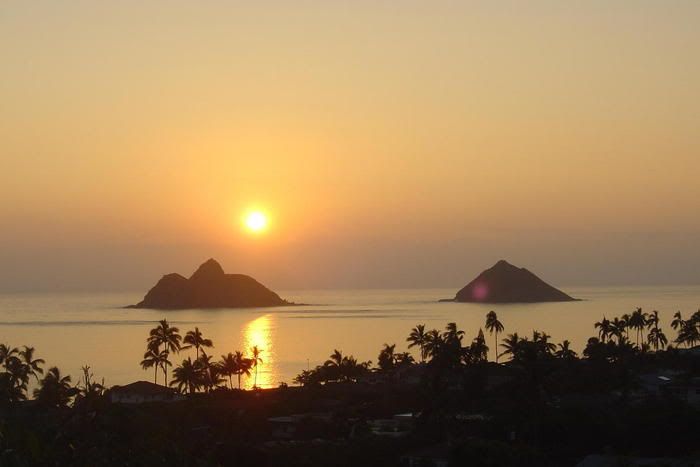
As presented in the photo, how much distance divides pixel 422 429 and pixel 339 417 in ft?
24.1

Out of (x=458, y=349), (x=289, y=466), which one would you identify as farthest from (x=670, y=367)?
(x=289, y=466)

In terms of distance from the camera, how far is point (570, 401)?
6838 cm

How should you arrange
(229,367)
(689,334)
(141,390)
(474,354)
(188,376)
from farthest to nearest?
(689,334) → (229,367) → (474,354) → (141,390) → (188,376)

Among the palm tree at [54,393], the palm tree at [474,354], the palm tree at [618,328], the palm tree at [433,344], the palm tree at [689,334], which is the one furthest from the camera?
the palm tree at [618,328]

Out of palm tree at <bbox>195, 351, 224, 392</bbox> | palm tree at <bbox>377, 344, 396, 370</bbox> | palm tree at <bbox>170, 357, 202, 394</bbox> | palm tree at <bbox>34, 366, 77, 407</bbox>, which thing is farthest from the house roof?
palm tree at <bbox>377, 344, 396, 370</bbox>

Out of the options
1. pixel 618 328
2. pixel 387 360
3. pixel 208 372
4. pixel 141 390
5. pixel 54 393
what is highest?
pixel 618 328

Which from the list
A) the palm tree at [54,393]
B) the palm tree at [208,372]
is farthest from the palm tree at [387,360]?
the palm tree at [54,393]

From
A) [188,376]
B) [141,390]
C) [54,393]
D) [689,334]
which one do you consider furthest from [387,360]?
[54,393]

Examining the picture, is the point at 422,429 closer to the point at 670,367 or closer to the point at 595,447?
the point at 595,447

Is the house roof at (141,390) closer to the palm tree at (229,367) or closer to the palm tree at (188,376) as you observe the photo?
the palm tree at (188,376)

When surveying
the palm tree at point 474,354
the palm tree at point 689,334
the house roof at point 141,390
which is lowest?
the house roof at point 141,390

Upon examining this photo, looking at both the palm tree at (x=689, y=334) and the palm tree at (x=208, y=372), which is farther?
the palm tree at (x=689, y=334)

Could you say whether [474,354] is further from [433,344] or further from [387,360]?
[387,360]

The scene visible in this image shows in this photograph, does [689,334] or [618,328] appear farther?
[618,328]
